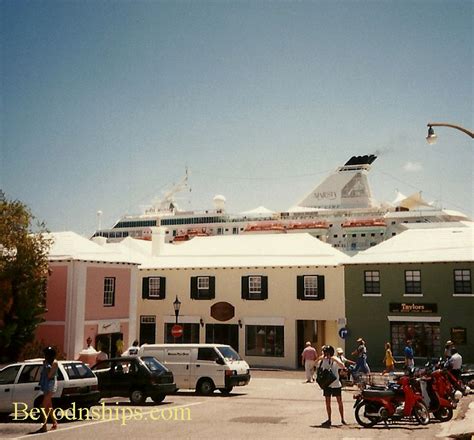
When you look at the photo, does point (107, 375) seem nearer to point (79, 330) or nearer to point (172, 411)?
point (172, 411)

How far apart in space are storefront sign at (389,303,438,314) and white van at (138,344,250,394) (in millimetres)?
12840

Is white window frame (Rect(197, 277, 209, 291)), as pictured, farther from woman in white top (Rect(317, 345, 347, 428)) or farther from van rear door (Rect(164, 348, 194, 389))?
woman in white top (Rect(317, 345, 347, 428))

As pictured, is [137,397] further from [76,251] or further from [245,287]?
[245,287]

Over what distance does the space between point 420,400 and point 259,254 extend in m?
23.4

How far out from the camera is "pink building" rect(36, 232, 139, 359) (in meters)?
26.0

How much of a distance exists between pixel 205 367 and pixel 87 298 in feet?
31.7

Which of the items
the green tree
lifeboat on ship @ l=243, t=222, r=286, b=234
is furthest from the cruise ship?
the green tree

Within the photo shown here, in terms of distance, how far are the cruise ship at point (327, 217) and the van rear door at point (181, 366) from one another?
4247cm

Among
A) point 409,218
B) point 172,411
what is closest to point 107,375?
point 172,411

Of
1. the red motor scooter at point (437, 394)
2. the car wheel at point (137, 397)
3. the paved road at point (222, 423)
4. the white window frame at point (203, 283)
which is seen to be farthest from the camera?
A: the white window frame at point (203, 283)

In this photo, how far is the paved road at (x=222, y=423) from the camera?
11.3 m

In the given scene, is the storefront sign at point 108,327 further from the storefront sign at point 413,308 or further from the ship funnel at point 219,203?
the ship funnel at point 219,203

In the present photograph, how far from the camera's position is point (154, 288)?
3581 centimetres

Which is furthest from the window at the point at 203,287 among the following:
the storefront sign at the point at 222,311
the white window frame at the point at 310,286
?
the white window frame at the point at 310,286
